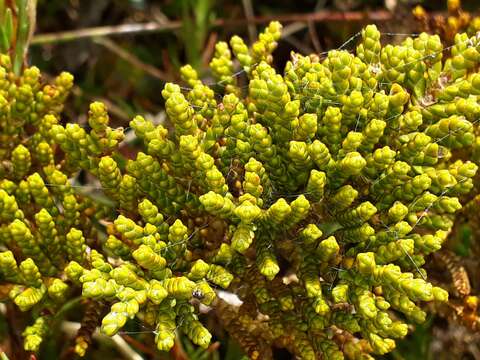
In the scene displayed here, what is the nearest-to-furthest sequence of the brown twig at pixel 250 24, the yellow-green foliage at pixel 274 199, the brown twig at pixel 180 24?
the yellow-green foliage at pixel 274 199
the brown twig at pixel 180 24
the brown twig at pixel 250 24

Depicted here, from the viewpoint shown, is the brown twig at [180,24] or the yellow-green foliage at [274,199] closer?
the yellow-green foliage at [274,199]

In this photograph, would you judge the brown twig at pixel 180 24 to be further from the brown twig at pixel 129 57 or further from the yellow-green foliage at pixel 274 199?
the yellow-green foliage at pixel 274 199

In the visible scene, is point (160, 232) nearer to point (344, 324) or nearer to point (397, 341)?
point (344, 324)

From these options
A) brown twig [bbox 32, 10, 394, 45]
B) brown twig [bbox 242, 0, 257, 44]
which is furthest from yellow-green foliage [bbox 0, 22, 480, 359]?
brown twig [bbox 242, 0, 257, 44]

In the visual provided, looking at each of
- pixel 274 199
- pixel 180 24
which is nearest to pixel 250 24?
pixel 180 24

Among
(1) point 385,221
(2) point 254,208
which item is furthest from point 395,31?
(2) point 254,208

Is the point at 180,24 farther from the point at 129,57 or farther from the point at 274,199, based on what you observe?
the point at 274,199

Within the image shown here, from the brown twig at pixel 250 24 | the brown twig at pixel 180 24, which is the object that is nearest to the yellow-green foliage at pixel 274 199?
the brown twig at pixel 180 24
